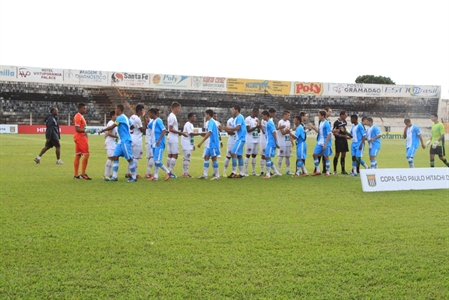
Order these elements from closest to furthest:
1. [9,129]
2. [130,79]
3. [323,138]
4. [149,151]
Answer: [149,151], [323,138], [9,129], [130,79]

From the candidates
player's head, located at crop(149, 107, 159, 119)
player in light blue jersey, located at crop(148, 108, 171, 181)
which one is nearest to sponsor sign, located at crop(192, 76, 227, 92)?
player's head, located at crop(149, 107, 159, 119)

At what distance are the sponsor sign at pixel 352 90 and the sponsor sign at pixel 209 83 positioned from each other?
46.1 feet

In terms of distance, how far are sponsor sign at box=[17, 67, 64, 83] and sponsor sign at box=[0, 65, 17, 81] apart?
0.44 m

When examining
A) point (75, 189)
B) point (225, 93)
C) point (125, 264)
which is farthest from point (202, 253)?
point (225, 93)

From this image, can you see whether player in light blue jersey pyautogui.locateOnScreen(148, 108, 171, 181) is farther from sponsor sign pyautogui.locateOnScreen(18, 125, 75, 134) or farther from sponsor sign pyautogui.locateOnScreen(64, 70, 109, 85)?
sponsor sign pyautogui.locateOnScreen(64, 70, 109, 85)

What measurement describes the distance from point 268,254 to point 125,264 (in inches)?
61.3

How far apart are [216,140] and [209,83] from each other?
148ft

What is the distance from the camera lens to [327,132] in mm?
12898

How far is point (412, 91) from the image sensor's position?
198 ft

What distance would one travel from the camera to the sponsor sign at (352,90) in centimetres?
5888

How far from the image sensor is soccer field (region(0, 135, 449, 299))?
12.8 feet

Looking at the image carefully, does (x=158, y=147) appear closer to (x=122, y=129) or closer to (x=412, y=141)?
(x=122, y=129)

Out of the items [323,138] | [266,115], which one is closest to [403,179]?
[323,138]

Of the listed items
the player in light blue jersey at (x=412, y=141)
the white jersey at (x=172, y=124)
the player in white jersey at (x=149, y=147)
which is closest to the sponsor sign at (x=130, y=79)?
the player in white jersey at (x=149, y=147)
